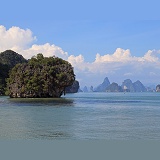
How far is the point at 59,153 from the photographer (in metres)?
11.5

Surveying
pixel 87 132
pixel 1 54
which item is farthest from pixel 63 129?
pixel 1 54

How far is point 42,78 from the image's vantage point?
7356cm

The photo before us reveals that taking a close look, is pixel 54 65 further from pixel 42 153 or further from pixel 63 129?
pixel 42 153

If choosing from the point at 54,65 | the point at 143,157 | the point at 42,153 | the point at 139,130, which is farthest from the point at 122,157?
the point at 54,65

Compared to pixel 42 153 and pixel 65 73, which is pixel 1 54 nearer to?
pixel 65 73

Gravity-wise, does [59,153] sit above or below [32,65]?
below

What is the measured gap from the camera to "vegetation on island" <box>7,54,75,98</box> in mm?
72875

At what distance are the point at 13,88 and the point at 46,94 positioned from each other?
837 centimetres

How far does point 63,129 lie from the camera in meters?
20.8

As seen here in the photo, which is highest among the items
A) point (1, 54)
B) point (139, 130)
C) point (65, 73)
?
point (1, 54)

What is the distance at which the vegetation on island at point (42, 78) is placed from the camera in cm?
7288

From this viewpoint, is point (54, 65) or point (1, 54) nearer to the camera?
point (54, 65)

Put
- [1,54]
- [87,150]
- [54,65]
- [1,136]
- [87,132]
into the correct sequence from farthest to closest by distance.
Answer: [1,54]
[54,65]
[87,132]
[1,136]
[87,150]

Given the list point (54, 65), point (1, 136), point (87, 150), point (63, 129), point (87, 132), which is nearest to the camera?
point (87, 150)
